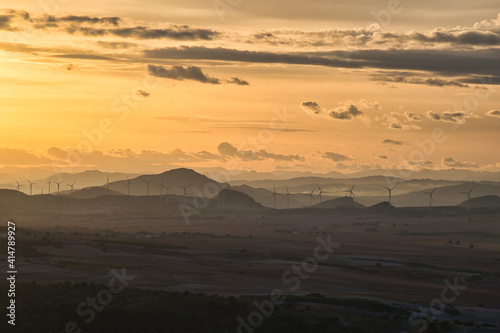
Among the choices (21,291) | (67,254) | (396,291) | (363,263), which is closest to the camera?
(21,291)

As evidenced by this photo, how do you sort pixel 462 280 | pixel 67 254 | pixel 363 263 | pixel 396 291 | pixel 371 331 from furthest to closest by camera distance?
pixel 363 263
pixel 67 254
pixel 462 280
pixel 396 291
pixel 371 331

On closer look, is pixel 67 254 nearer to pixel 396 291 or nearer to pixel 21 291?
pixel 21 291

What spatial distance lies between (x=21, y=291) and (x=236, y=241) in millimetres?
109838

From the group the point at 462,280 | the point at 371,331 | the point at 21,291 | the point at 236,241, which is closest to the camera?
the point at 371,331

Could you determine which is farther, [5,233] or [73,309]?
[5,233]

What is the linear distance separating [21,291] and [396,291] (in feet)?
152

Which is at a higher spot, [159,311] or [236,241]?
[159,311]

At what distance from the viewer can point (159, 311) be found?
68.6 metres

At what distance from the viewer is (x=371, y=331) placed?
65062 millimetres

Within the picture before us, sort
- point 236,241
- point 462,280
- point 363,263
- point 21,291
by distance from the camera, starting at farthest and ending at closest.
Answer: point 236,241, point 363,263, point 462,280, point 21,291

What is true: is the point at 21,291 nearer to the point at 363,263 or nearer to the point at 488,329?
the point at 488,329

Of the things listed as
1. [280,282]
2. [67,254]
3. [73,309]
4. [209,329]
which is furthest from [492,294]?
[67,254]

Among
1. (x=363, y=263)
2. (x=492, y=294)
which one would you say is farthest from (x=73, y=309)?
(x=363, y=263)

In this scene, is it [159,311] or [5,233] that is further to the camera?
[5,233]
